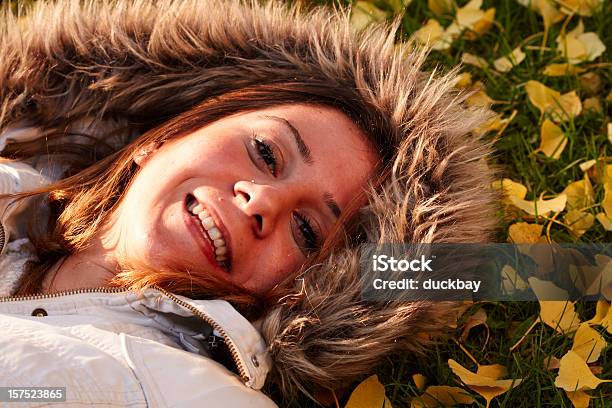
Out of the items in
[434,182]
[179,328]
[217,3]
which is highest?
[217,3]

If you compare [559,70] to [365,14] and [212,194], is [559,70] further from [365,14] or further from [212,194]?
[212,194]

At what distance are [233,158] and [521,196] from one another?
0.65 metres

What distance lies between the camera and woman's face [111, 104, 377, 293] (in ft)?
5.39

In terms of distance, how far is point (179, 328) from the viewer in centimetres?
167

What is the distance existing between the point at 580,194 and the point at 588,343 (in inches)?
16.5

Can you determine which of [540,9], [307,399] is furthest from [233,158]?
[540,9]

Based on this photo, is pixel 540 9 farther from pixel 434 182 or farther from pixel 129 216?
pixel 129 216

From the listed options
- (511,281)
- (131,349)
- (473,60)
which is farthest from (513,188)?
(131,349)

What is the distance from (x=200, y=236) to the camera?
164 cm

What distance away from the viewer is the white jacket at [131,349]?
1420mm

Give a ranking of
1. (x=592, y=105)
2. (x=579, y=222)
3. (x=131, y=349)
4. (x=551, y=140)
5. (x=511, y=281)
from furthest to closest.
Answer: (x=592, y=105)
(x=551, y=140)
(x=579, y=222)
(x=511, y=281)
(x=131, y=349)

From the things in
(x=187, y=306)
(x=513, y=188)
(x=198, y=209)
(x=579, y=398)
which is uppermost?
(x=198, y=209)

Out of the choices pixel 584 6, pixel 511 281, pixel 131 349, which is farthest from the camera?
pixel 584 6

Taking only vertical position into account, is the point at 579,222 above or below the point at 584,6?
below
